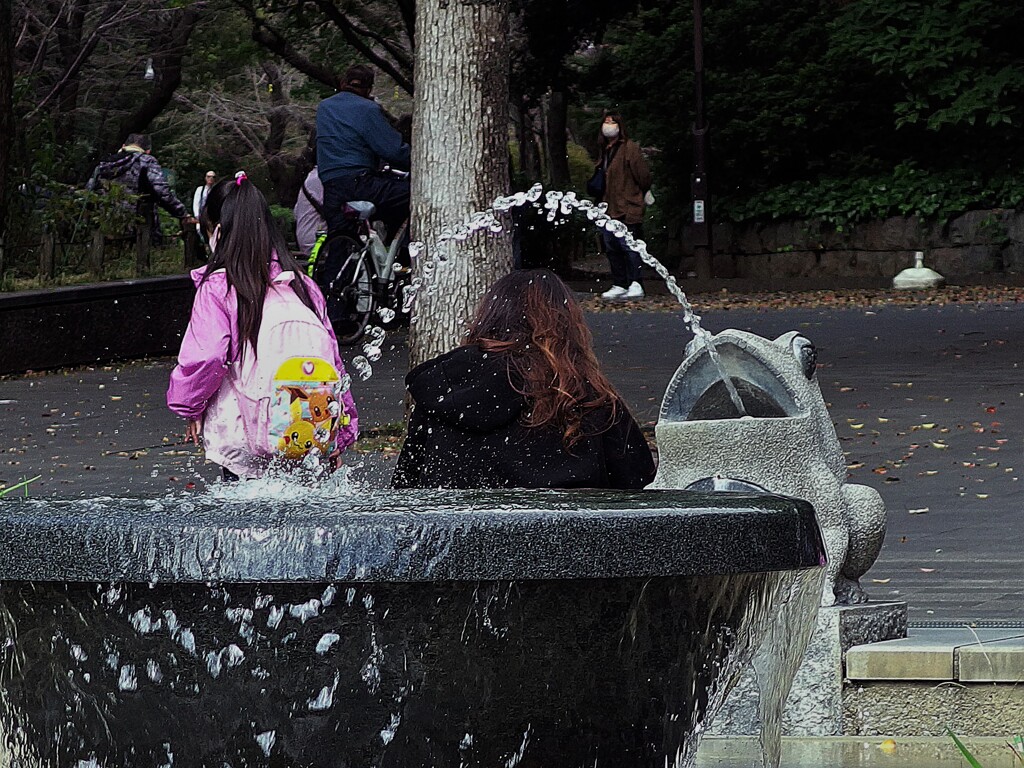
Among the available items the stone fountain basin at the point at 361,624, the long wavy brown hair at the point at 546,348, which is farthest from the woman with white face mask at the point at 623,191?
the stone fountain basin at the point at 361,624

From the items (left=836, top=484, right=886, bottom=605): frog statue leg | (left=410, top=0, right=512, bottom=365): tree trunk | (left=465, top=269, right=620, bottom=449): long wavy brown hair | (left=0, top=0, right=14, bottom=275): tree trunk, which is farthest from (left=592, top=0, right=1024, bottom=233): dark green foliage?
(left=465, top=269, right=620, bottom=449): long wavy brown hair

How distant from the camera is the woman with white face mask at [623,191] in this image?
21.7 m

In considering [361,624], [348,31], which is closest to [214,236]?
[361,624]

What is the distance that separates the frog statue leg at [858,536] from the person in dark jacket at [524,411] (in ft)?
3.69

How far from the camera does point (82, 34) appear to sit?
32594 mm

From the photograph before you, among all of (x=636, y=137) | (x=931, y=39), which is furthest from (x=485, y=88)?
(x=636, y=137)

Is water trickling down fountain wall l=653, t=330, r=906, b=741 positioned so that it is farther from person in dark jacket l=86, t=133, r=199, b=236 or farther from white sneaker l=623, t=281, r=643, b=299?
white sneaker l=623, t=281, r=643, b=299

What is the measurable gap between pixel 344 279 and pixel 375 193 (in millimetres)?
901

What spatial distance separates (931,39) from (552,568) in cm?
2246

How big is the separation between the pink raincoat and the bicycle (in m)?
8.91

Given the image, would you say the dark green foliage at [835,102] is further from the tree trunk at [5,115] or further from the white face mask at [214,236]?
the white face mask at [214,236]

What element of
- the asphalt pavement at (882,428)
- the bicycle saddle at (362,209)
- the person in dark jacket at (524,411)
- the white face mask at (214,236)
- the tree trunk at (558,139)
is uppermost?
the tree trunk at (558,139)

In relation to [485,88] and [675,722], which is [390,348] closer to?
[485,88]

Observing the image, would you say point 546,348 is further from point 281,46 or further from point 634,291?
point 281,46
